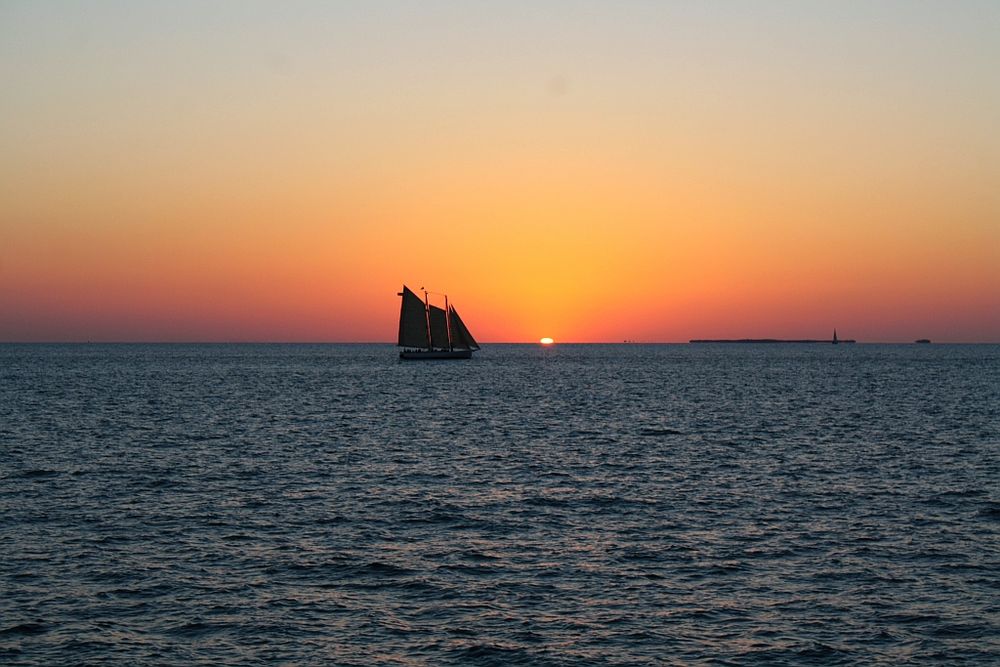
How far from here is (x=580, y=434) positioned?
196 ft

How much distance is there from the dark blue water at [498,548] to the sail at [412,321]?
123 meters

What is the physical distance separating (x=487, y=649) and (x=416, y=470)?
2424 centimetres

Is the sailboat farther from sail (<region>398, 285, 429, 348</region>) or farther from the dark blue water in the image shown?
the dark blue water

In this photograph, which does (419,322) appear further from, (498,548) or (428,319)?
(498,548)

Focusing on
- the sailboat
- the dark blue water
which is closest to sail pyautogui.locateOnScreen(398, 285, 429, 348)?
the sailboat

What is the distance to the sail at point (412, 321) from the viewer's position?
597ft

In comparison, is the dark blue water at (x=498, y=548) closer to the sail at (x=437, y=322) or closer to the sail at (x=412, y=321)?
the sail at (x=412, y=321)

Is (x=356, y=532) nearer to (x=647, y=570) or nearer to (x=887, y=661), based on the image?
(x=647, y=570)

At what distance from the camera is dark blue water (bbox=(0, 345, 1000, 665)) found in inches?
750

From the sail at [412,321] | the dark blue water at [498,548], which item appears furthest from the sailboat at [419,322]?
the dark blue water at [498,548]

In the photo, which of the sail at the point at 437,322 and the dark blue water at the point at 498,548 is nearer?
the dark blue water at the point at 498,548

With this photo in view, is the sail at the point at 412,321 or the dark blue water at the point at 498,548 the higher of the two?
the sail at the point at 412,321

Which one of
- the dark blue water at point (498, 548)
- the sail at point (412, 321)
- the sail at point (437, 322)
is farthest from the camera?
the sail at point (437, 322)

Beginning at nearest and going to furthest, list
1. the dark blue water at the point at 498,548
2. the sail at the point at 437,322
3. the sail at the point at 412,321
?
the dark blue water at the point at 498,548
the sail at the point at 412,321
the sail at the point at 437,322
